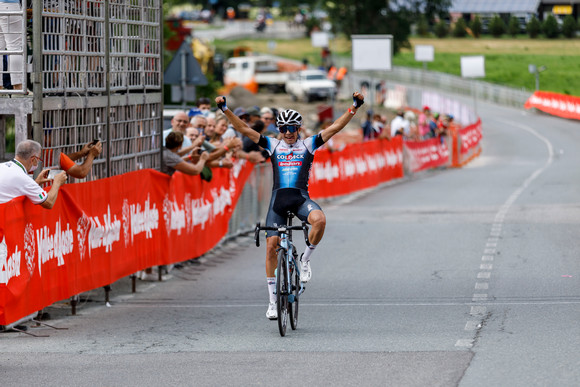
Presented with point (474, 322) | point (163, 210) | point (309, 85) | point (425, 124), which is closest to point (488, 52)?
point (425, 124)

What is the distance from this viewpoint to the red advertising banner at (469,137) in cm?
4844

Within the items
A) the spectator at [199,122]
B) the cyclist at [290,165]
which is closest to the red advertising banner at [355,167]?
the spectator at [199,122]

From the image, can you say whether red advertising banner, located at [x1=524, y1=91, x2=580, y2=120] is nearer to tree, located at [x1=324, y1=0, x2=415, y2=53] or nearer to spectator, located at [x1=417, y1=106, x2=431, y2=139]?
spectator, located at [x1=417, y1=106, x2=431, y2=139]

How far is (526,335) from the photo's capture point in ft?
33.4

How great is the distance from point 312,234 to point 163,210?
167 inches

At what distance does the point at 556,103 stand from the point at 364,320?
58.7m

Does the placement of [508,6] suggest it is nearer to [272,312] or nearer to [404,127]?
[404,127]

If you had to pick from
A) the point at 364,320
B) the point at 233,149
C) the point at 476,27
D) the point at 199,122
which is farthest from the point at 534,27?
the point at 364,320

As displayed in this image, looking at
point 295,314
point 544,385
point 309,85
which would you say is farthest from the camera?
point 309,85

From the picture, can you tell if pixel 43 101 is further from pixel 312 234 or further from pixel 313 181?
pixel 313 181

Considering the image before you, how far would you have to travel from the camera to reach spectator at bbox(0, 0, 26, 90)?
13070mm

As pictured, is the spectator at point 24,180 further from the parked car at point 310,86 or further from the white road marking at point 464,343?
the parked car at point 310,86

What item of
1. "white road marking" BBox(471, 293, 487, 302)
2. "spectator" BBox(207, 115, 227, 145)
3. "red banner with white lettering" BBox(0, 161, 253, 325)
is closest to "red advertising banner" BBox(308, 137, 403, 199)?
"spectator" BBox(207, 115, 227, 145)

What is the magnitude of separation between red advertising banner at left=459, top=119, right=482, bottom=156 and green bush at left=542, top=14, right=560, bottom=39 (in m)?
8.84
